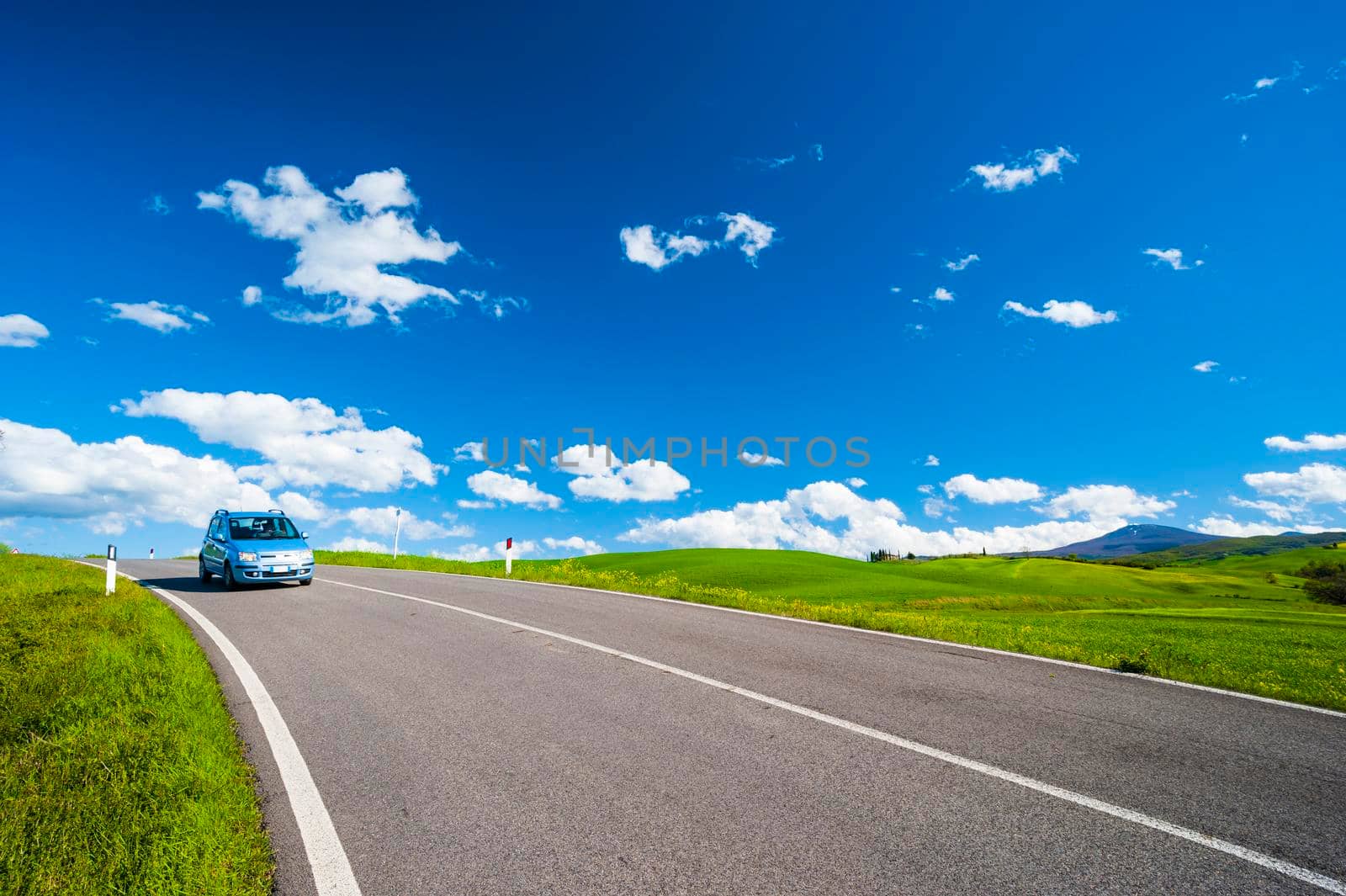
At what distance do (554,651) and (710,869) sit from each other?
517 cm

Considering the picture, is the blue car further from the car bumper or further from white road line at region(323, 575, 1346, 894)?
white road line at region(323, 575, 1346, 894)

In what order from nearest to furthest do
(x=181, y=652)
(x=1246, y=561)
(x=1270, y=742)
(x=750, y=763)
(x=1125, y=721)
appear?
1. (x=750, y=763)
2. (x=1270, y=742)
3. (x=1125, y=721)
4. (x=181, y=652)
5. (x=1246, y=561)

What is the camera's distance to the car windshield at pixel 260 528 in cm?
1599

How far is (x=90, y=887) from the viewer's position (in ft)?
9.75

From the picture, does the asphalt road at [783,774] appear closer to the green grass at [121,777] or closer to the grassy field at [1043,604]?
the green grass at [121,777]

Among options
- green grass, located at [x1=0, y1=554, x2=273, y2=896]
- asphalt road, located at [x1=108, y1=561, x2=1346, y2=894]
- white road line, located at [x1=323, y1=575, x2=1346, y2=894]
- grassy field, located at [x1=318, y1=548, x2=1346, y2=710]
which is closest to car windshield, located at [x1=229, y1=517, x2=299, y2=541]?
grassy field, located at [x1=318, y1=548, x2=1346, y2=710]

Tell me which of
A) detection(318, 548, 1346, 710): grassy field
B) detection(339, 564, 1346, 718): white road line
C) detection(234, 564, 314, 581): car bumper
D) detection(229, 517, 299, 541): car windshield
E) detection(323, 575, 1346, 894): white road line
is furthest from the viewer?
detection(229, 517, 299, 541): car windshield

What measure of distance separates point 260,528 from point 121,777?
46.8 feet

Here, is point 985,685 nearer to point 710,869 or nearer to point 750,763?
point 750,763

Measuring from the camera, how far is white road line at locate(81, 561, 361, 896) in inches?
124

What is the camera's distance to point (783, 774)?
4.17 metres

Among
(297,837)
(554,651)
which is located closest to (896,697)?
(554,651)

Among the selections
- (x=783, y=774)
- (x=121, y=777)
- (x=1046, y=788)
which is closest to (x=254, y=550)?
(x=121, y=777)

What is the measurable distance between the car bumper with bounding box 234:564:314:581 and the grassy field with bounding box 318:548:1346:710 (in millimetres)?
5919
